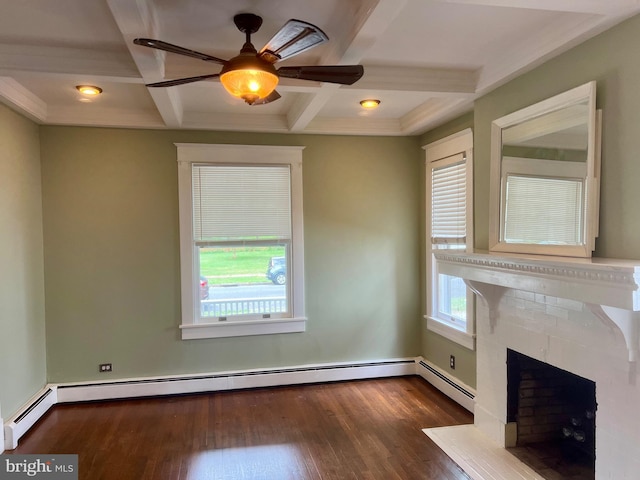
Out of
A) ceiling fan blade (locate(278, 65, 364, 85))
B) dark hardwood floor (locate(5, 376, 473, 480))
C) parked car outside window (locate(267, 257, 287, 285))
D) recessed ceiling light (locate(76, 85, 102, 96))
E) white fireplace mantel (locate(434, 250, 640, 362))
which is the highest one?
recessed ceiling light (locate(76, 85, 102, 96))

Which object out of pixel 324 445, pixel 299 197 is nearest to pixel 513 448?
pixel 324 445

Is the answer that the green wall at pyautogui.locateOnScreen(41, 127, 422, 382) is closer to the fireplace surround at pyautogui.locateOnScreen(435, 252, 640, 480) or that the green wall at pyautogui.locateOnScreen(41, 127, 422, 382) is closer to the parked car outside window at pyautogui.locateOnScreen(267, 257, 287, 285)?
the parked car outside window at pyautogui.locateOnScreen(267, 257, 287, 285)

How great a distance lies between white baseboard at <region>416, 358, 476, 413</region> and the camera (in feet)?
11.8

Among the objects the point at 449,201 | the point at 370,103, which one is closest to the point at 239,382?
the point at 449,201

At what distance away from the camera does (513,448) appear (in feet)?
9.46

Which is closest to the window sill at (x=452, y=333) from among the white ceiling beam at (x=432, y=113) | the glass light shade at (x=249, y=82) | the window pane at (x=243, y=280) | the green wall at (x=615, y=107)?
the window pane at (x=243, y=280)

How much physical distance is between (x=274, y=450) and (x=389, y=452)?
79 centimetres

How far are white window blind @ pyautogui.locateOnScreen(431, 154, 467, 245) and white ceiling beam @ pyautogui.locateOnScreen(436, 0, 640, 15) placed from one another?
1.70 meters

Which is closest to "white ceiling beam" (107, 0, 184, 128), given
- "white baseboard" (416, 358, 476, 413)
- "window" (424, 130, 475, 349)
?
"window" (424, 130, 475, 349)

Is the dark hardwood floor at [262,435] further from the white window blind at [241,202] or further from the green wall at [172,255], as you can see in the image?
the white window blind at [241,202]

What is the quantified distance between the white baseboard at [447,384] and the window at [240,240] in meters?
1.28

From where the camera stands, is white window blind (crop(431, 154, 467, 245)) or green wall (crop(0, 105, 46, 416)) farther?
white window blind (crop(431, 154, 467, 245))

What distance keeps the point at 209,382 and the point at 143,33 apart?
3.06 meters

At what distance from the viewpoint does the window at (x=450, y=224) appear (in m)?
3.55
